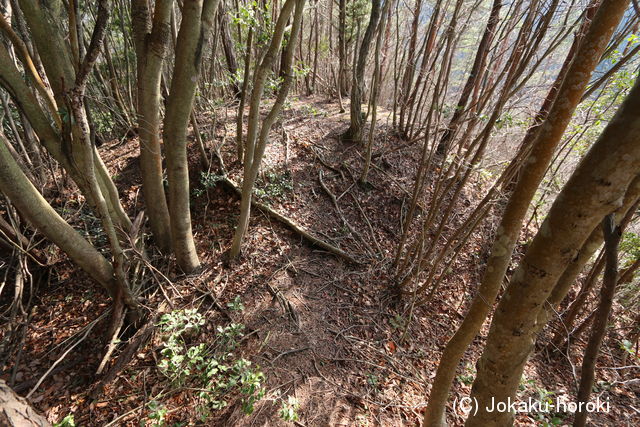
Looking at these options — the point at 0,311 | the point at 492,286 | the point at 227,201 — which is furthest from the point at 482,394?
the point at 0,311

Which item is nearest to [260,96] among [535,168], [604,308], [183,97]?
[183,97]

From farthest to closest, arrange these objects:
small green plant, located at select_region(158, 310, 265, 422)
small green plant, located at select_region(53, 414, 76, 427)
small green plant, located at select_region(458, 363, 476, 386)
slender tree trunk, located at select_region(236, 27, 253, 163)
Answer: slender tree trunk, located at select_region(236, 27, 253, 163), small green plant, located at select_region(458, 363, 476, 386), small green plant, located at select_region(158, 310, 265, 422), small green plant, located at select_region(53, 414, 76, 427)

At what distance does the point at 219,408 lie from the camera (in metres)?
2.71

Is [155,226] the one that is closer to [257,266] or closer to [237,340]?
[257,266]

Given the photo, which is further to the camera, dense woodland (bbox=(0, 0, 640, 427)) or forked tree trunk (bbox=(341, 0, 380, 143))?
forked tree trunk (bbox=(341, 0, 380, 143))

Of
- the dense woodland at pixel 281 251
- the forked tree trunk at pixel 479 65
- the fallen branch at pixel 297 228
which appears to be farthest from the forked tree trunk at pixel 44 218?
the forked tree trunk at pixel 479 65

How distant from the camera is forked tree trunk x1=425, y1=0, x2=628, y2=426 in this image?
1.30 m

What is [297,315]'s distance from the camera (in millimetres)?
3791

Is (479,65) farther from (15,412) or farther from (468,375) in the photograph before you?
(15,412)

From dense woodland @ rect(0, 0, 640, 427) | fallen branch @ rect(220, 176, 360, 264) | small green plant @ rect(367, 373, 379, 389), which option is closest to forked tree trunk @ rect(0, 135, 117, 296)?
dense woodland @ rect(0, 0, 640, 427)

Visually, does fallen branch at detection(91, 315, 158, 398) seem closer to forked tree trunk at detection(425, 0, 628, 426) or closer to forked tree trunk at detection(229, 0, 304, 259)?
forked tree trunk at detection(229, 0, 304, 259)

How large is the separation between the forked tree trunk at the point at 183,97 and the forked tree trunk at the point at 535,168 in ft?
9.93

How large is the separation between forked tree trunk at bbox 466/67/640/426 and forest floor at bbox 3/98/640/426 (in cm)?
157

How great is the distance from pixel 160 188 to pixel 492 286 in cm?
385
